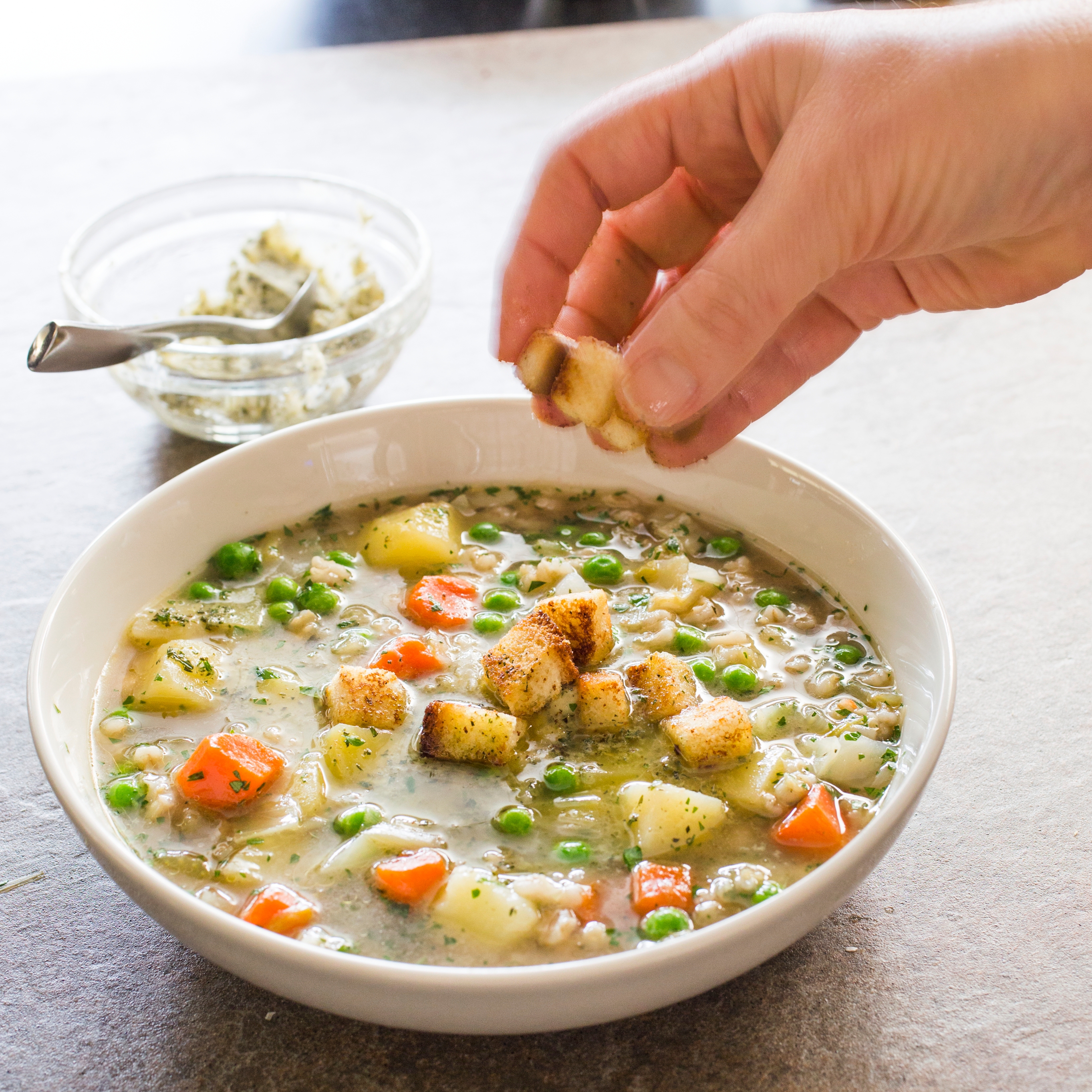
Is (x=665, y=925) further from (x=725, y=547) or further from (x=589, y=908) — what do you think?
(x=725, y=547)

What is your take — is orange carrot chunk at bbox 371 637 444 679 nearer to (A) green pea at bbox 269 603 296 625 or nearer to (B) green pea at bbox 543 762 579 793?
(A) green pea at bbox 269 603 296 625

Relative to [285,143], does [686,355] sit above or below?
above

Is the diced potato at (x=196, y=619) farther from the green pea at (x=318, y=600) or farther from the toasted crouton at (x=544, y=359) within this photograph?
the toasted crouton at (x=544, y=359)

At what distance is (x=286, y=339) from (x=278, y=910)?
255cm

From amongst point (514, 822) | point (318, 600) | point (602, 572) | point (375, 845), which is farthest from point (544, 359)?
point (375, 845)

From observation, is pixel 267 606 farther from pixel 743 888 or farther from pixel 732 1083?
pixel 732 1083

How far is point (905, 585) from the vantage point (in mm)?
3057

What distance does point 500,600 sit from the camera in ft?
11.2

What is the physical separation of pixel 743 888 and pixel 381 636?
124cm

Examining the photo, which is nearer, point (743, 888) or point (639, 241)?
point (743, 888)

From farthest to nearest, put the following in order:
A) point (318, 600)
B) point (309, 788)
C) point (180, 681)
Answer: point (318, 600)
point (180, 681)
point (309, 788)

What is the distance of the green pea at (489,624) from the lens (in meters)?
3.30

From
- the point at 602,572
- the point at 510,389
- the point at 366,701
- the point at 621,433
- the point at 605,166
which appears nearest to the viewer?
the point at 366,701

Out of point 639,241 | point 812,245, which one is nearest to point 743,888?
point 812,245
